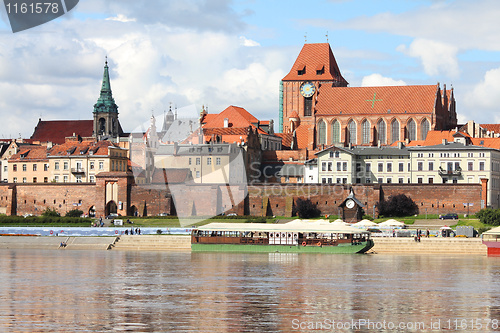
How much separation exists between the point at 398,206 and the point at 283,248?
32.9 m

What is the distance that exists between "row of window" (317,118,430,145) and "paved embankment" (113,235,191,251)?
6209 cm

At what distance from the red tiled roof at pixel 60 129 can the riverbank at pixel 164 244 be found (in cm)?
8940

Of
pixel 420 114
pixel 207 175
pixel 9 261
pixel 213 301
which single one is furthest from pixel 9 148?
pixel 213 301

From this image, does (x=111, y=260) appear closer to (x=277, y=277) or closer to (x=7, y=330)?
(x=277, y=277)

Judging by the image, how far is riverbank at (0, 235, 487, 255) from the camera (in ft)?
246

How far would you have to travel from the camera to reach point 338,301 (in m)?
39.9

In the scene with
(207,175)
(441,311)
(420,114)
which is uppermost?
(420,114)

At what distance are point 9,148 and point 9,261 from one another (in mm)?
82095

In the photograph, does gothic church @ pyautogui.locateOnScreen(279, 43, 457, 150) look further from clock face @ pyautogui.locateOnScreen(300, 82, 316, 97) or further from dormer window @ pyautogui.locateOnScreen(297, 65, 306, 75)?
dormer window @ pyautogui.locateOnScreen(297, 65, 306, 75)

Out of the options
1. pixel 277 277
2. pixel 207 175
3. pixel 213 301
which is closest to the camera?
pixel 213 301

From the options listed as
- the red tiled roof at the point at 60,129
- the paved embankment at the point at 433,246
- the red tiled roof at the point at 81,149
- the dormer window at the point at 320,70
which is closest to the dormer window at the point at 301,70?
Answer: the dormer window at the point at 320,70

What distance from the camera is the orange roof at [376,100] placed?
13800 cm

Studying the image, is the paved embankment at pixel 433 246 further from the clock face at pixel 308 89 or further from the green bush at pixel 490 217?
the clock face at pixel 308 89

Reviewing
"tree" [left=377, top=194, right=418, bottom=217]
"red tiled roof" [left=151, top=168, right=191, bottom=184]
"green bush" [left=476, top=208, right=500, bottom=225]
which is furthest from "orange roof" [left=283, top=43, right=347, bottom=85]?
"green bush" [left=476, top=208, right=500, bottom=225]
